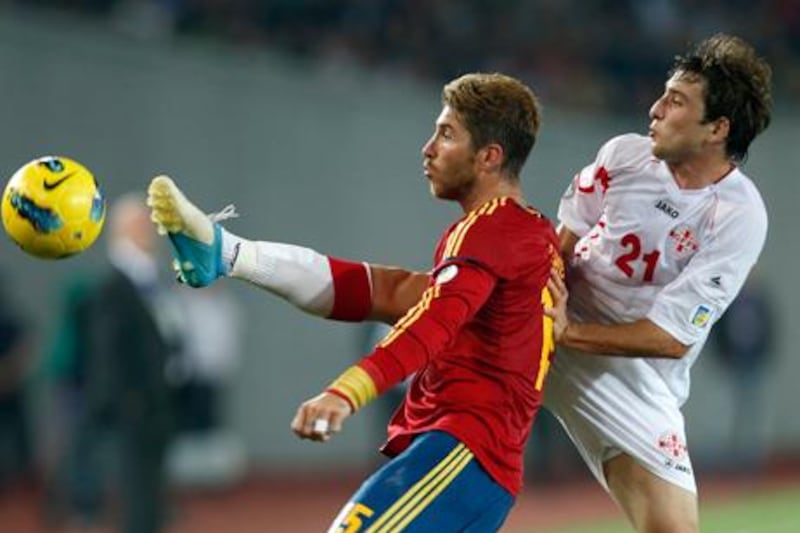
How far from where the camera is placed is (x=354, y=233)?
704 inches

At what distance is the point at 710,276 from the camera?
677 cm

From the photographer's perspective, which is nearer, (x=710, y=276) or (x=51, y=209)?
(x=51, y=209)

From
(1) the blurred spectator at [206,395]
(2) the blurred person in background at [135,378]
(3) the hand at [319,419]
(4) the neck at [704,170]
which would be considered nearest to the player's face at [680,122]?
(4) the neck at [704,170]

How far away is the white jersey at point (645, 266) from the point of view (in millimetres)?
6789

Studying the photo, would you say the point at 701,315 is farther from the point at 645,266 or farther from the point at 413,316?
the point at 413,316

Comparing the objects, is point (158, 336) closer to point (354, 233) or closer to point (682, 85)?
point (682, 85)

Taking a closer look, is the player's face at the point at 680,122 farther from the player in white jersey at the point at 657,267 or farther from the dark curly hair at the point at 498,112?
the dark curly hair at the point at 498,112

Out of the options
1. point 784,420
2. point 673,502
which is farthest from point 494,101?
point 784,420

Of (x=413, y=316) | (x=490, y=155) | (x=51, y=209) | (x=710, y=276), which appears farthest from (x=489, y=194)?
(x=51, y=209)

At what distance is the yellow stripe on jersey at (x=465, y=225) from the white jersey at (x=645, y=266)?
3.58 feet

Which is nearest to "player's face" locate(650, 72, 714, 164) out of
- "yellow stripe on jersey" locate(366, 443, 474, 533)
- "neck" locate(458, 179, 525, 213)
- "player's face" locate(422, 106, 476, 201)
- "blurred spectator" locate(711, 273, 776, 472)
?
"neck" locate(458, 179, 525, 213)

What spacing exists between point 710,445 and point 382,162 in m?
5.44

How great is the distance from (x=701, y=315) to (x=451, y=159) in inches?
53.9

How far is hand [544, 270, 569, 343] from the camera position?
622 cm
